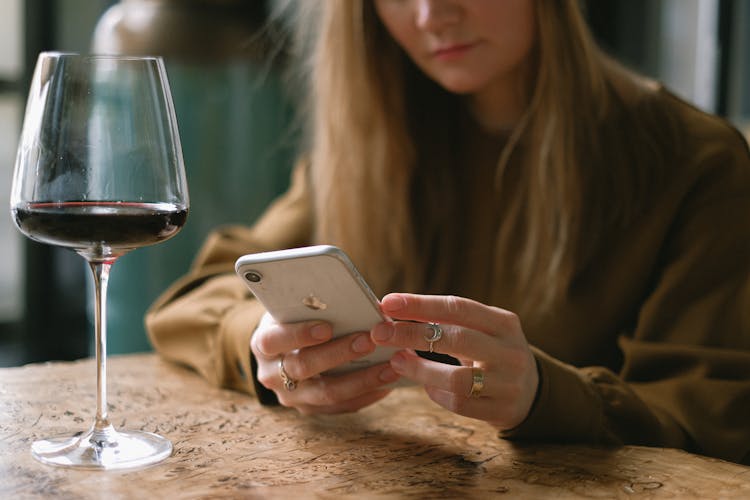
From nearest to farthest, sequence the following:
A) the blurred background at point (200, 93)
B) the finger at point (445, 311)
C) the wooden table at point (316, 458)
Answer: the wooden table at point (316, 458) → the finger at point (445, 311) → the blurred background at point (200, 93)

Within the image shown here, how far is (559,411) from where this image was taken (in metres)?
0.95

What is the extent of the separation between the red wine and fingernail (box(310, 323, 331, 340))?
195 mm

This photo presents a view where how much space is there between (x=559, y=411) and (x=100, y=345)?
0.47 m

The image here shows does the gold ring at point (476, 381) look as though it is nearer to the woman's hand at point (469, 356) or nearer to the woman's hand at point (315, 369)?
the woman's hand at point (469, 356)

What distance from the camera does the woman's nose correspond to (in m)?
1.36

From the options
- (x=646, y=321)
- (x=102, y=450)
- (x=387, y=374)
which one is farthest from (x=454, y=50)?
(x=102, y=450)

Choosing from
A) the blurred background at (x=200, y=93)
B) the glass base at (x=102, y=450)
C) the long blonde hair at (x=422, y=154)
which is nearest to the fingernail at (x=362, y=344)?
the glass base at (x=102, y=450)

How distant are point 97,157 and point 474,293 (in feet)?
2.86

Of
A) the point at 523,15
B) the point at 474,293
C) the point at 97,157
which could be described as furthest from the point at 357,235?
the point at 97,157

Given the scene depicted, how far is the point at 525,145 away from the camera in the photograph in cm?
153

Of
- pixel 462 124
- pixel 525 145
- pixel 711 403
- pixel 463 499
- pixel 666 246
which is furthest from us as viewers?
pixel 462 124

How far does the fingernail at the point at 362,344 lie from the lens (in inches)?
Result: 37.1

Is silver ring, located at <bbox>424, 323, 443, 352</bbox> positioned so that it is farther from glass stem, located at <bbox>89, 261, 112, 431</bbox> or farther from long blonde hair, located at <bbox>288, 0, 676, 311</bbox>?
long blonde hair, located at <bbox>288, 0, 676, 311</bbox>

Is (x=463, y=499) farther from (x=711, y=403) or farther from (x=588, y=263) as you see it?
(x=588, y=263)
